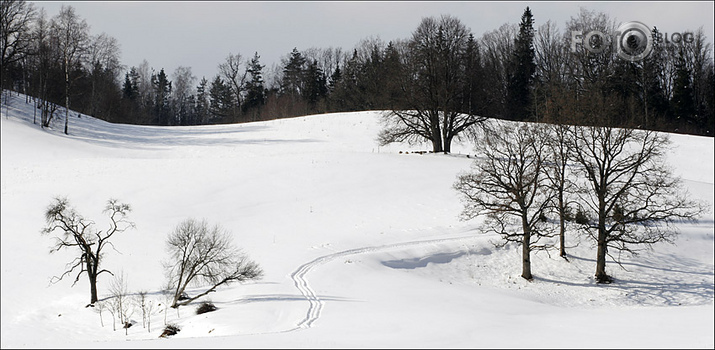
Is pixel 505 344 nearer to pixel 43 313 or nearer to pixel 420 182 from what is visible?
pixel 43 313

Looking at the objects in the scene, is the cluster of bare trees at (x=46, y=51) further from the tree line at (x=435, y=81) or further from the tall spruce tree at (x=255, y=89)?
the tall spruce tree at (x=255, y=89)

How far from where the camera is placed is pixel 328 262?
83.8ft

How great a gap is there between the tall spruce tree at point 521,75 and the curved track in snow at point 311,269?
51109mm

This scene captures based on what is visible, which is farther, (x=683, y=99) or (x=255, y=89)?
(x=255, y=89)

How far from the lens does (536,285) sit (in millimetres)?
26250

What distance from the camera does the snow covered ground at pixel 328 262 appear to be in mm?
14930

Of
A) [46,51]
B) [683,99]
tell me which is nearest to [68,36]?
[46,51]

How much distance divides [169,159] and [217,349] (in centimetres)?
3611

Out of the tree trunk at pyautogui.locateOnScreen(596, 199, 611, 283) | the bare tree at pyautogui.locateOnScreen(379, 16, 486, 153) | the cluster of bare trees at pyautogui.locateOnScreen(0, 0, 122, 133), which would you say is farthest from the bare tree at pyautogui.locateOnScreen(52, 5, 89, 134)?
the tree trunk at pyautogui.locateOnScreen(596, 199, 611, 283)

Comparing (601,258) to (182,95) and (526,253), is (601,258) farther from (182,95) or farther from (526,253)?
(182,95)

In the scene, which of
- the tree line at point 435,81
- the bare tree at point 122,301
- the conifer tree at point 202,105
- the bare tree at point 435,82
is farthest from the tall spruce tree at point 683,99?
the conifer tree at point 202,105

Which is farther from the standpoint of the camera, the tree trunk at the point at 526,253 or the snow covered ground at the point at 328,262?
the tree trunk at the point at 526,253

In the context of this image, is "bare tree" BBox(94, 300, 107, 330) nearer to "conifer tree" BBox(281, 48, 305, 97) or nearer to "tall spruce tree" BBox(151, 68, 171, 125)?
"conifer tree" BBox(281, 48, 305, 97)

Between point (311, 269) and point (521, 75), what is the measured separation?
212ft
